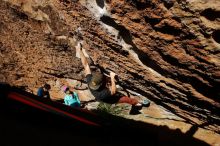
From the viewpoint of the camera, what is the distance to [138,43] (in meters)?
4.29

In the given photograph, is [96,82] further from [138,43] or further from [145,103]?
[138,43]

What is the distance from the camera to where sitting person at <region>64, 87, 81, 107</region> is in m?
6.47

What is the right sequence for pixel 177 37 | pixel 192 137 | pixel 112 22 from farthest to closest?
1. pixel 192 137
2. pixel 112 22
3. pixel 177 37

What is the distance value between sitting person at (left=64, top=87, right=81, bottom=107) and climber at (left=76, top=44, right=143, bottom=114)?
77cm

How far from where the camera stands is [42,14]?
577cm

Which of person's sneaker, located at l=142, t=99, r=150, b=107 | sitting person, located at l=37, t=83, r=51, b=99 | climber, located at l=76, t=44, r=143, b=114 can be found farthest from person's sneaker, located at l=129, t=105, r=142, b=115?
sitting person, located at l=37, t=83, r=51, b=99

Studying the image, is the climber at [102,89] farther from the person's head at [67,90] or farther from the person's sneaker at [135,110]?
the person's head at [67,90]

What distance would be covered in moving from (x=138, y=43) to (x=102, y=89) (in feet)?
5.00

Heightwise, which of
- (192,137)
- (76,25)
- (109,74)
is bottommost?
(192,137)

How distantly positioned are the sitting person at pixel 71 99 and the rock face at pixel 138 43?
0.40 m

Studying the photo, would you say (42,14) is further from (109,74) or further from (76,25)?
(109,74)

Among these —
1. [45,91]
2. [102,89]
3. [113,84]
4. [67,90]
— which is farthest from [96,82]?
[45,91]

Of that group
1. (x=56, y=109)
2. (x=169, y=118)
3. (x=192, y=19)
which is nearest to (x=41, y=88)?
(x=169, y=118)

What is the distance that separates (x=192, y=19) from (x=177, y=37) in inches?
15.3
